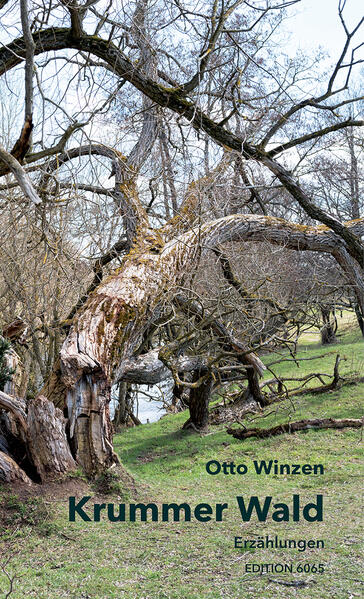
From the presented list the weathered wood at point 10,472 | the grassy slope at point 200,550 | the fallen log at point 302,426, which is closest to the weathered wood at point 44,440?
the weathered wood at point 10,472

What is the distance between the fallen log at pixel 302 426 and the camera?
8.58m

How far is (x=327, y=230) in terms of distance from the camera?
31.0 feet

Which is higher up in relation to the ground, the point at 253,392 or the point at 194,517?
the point at 253,392

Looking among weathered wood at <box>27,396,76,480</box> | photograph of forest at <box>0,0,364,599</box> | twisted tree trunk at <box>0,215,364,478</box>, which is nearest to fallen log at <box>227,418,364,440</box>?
photograph of forest at <box>0,0,364,599</box>

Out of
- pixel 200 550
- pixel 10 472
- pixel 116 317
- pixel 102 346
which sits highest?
pixel 116 317

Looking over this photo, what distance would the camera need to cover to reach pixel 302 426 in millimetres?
8734

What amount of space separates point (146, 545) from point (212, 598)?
107cm

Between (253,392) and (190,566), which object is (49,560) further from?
(253,392)

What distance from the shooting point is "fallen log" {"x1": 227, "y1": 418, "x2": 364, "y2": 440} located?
8.58m

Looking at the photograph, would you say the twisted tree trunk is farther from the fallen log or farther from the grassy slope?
the fallen log

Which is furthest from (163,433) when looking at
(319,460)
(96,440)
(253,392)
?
(96,440)

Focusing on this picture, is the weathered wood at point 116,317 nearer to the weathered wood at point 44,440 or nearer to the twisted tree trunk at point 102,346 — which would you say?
the twisted tree trunk at point 102,346

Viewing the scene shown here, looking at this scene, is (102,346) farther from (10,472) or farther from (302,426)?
(302,426)

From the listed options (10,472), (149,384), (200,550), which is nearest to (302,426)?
(149,384)
